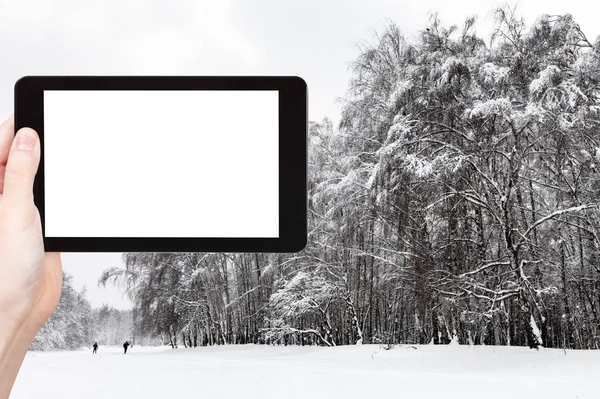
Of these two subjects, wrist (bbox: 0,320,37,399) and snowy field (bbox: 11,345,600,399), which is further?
snowy field (bbox: 11,345,600,399)

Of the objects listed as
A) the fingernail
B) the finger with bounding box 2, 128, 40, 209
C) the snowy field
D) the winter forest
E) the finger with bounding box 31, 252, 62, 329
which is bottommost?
the snowy field

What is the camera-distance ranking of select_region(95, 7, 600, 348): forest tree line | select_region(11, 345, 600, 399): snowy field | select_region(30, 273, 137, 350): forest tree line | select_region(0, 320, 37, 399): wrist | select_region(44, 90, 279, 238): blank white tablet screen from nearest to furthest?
select_region(0, 320, 37, 399): wrist → select_region(44, 90, 279, 238): blank white tablet screen → select_region(11, 345, 600, 399): snowy field → select_region(95, 7, 600, 348): forest tree line → select_region(30, 273, 137, 350): forest tree line

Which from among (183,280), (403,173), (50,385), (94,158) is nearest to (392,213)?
(403,173)

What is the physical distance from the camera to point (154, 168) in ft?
3.14

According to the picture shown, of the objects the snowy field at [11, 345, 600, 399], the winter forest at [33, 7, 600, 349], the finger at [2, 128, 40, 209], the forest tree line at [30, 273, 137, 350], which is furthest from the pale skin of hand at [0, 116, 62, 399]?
the forest tree line at [30, 273, 137, 350]

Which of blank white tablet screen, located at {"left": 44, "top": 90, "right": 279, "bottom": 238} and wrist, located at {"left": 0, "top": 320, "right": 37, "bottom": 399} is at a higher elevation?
blank white tablet screen, located at {"left": 44, "top": 90, "right": 279, "bottom": 238}

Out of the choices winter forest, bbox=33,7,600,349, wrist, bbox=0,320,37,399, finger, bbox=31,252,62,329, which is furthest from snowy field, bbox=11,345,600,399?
wrist, bbox=0,320,37,399

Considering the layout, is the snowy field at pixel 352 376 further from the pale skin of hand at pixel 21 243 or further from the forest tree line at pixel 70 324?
the forest tree line at pixel 70 324

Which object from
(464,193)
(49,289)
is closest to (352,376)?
(464,193)

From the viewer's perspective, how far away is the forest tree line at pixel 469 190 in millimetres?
7754

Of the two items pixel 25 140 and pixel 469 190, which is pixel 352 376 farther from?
pixel 25 140

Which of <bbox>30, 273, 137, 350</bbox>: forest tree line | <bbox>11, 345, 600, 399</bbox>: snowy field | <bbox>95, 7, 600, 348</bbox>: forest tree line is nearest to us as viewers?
<bbox>11, 345, 600, 399</bbox>: snowy field

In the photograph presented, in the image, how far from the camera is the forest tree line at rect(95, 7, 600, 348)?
7.75 metres

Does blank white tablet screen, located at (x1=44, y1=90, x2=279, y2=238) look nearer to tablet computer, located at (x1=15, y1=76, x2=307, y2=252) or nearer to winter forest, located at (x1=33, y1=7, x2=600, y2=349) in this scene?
tablet computer, located at (x1=15, y1=76, x2=307, y2=252)
